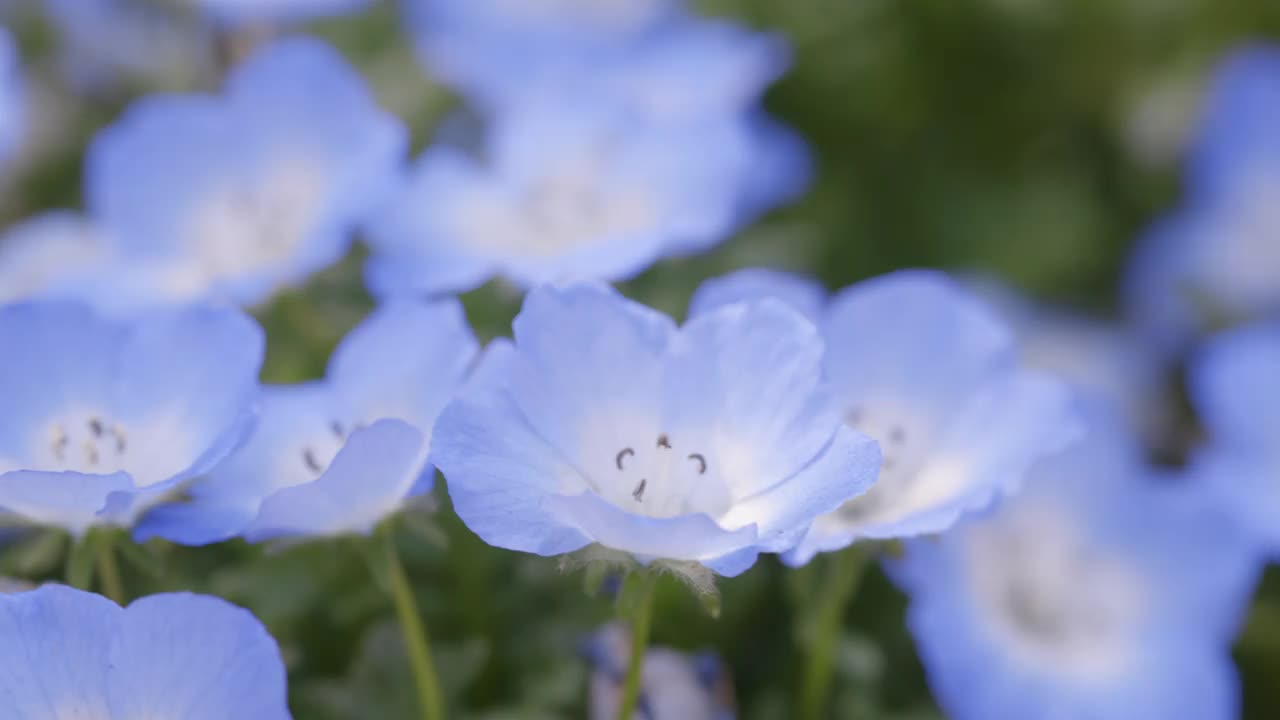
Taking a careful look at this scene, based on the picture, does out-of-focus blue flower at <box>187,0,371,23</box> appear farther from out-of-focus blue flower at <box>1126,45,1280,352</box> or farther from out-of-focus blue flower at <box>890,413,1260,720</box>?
out-of-focus blue flower at <box>1126,45,1280,352</box>

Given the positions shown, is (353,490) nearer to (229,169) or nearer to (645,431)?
(645,431)

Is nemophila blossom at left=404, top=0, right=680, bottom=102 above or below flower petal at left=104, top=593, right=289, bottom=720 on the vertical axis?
below

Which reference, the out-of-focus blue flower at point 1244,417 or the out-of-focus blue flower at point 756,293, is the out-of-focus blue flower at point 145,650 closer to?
the out-of-focus blue flower at point 756,293

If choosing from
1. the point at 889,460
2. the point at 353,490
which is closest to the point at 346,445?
the point at 353,490

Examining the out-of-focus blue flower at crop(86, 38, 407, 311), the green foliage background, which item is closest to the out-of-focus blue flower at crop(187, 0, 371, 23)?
the green foliage background

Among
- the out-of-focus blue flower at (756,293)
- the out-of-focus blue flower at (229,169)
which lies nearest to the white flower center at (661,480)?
the out-of-focus blue flower at (756,293)

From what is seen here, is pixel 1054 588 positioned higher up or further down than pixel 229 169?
further down

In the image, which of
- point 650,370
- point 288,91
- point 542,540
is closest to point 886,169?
point 288,91
